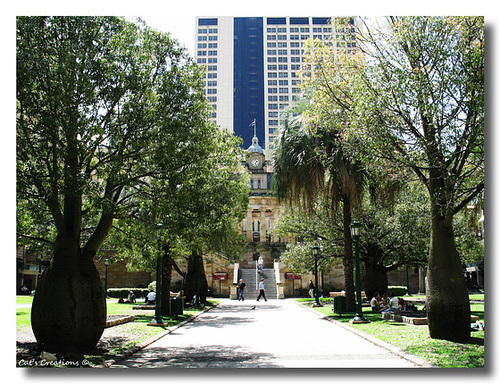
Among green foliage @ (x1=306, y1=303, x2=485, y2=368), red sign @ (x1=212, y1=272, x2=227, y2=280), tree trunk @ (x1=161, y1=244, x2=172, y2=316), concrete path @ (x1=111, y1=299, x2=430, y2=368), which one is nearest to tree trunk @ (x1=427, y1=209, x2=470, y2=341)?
green foliage @ (x1=306, y1=303, x2=485, y2=368)

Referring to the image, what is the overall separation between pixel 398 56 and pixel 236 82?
21.8 ft

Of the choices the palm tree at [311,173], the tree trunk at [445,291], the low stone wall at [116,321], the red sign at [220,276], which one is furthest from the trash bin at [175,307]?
the red sign at [220,276]

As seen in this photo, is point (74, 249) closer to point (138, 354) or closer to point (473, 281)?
point (138, 354)

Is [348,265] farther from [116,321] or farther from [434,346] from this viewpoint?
[434,346]

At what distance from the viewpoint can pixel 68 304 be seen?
9.80 meters

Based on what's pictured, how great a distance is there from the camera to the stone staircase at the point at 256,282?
41.8 metres

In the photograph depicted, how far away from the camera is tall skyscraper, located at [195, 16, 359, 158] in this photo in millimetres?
11477

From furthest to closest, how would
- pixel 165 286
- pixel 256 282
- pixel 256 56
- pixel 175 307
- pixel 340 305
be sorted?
pixel 256 282 → pixel 165 286 → pixel 175 307 → pixel 340 305 → pixel 256 56

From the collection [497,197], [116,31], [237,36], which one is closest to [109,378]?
[116,31]

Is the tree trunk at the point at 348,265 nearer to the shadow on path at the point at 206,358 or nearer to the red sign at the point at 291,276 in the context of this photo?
the shadow on path at the point at 206,358

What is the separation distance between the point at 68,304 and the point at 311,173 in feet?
37.7

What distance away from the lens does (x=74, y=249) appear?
1044 centimetres

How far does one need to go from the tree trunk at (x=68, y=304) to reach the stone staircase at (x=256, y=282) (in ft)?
103

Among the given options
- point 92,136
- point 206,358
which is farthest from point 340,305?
point 92,136
